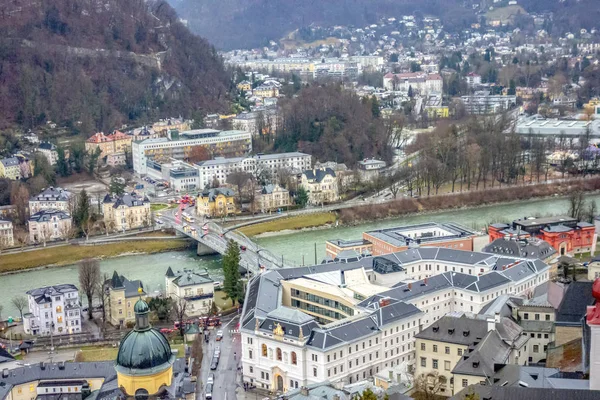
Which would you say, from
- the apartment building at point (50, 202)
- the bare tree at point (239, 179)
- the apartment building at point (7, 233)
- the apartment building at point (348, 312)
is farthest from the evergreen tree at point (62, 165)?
the apartment building at point (348, 312)

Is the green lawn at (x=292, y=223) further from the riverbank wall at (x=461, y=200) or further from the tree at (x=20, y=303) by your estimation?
the tree at (x=20, y=303)

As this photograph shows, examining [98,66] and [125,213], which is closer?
[125,213]

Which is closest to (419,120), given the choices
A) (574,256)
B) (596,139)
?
(596,139)

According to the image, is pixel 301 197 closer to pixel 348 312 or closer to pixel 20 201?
pixel 20 201

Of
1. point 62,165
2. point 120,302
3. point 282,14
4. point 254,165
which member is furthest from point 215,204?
point 282,14

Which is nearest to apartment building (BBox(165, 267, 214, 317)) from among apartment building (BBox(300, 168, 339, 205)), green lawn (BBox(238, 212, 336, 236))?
green lawn (BBox(238, 212, 336, 236))

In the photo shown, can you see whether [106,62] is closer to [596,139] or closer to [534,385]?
[596,139]
